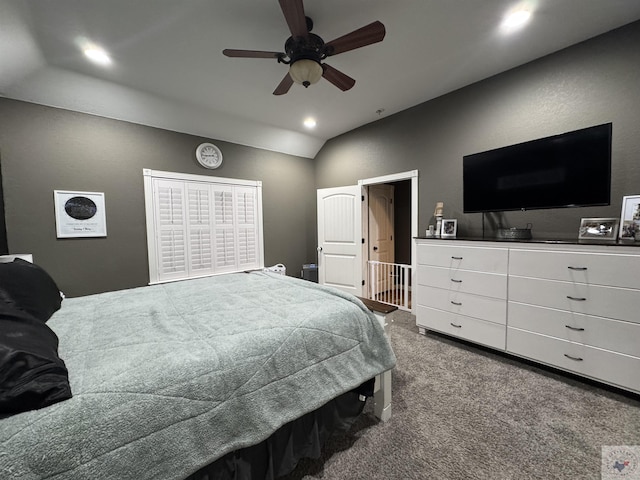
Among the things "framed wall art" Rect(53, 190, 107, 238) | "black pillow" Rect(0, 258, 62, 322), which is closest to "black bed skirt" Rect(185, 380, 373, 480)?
"black pillow" Rect(0, 258, 62, 322)

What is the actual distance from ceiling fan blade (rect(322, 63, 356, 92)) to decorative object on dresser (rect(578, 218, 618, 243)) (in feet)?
7.66

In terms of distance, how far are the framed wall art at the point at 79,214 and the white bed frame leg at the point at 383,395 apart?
11.4ft

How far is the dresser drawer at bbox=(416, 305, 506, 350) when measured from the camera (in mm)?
2398

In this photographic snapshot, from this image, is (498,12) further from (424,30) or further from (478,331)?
(478,331)

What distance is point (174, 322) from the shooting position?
1393mm

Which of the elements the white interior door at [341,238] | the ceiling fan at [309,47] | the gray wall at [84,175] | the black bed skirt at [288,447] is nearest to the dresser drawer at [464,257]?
the white interior door at [341,238]

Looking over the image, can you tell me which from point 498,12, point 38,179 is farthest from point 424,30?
point 38,179

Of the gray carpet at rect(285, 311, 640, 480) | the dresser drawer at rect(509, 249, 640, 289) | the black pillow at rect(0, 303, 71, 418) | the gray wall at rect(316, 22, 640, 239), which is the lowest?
the gray carpet at rect(285, 311, 640, 480)

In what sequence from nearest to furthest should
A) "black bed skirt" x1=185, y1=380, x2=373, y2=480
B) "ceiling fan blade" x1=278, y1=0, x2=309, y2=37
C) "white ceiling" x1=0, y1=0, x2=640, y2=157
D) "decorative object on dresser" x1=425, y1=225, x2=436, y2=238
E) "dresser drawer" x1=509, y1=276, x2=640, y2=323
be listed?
1. "black bed skirt" x1=185, y1=380, x2=373, y2=480
2. "ceiling fan blade" x1=278, y1=0, x2=309, y2=37
3. "dresser drawer" x1=509, y1=276, x2=640, y2=323
4. "white ceiling" x1=0, y1=0, x2=640, y2=157
5. "decorative object on dresser" x1=425, y1=225, x2=436, y2=238

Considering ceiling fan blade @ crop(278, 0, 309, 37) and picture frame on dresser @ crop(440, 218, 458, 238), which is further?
picture frame on dresser @ crop(440, 218, 458, 238)

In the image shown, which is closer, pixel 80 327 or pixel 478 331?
pixel 80 327

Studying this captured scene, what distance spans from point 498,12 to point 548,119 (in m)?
1.17

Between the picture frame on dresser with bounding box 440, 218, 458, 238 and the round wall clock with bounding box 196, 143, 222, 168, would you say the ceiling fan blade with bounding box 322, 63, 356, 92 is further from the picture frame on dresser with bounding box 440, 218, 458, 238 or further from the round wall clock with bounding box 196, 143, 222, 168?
the round wall clock with bounding box 196, 143, 222, 168

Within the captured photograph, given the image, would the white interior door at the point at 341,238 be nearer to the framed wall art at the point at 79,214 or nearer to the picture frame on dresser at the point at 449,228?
the picture frame on dresser at the point at 449,228
